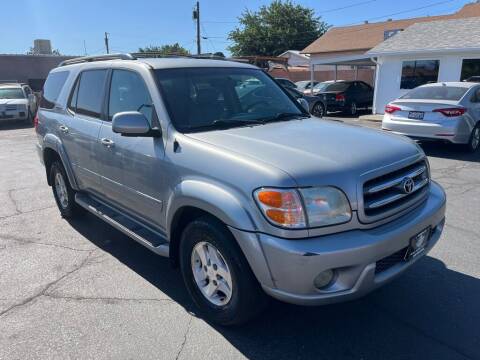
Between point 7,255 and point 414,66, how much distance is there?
16.1 m

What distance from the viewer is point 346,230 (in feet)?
8.31

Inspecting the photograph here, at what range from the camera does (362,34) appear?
2830cm

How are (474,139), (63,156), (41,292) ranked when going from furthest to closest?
1. (474,139)
2. (63,156)
3. (41,292)

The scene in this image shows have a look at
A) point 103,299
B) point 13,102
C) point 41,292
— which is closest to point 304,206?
point 103,299

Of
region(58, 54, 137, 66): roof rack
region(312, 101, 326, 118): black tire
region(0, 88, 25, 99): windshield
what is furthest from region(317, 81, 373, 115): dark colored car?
region(58, 54, 137, 66): roof rack

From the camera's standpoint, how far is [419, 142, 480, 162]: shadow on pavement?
8922 mm

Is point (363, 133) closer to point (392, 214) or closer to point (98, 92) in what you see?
point (392, 214)

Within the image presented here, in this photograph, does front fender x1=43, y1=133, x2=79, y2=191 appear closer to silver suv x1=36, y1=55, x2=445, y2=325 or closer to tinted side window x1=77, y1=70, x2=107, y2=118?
silver suv x1=36, y1=55, x2=445, y2=325

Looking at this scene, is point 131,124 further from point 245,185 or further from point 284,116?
point 284,116

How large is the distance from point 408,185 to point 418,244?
436mm

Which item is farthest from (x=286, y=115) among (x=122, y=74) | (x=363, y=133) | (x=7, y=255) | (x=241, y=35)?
(x=241, y=35)

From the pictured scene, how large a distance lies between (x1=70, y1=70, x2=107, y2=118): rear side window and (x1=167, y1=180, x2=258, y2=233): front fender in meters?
1.71

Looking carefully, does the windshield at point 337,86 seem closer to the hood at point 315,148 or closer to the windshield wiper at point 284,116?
the windshield wiper at point 284,116

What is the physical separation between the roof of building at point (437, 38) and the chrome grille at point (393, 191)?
13632 mm
